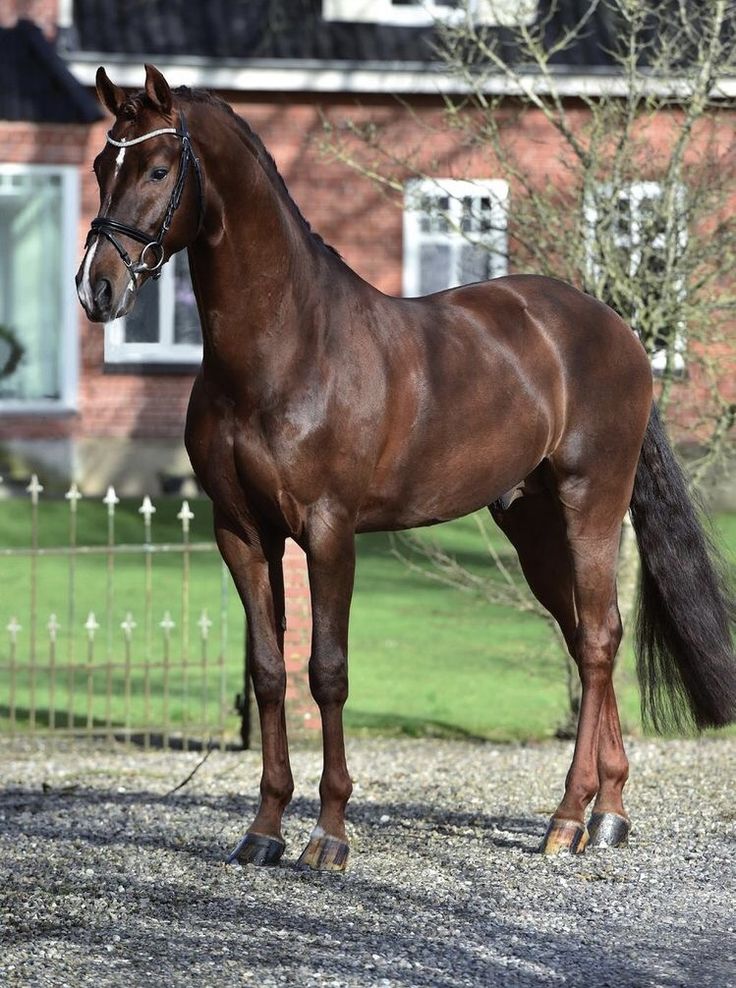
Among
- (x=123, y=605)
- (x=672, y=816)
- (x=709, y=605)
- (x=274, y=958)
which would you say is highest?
(x=709, y=605)

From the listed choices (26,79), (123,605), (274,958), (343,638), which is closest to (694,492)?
(343,638)

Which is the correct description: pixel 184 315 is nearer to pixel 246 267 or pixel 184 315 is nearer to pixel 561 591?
pixel 561 591

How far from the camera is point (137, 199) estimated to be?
4934mm

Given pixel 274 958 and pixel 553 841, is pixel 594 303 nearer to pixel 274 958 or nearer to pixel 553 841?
pixel 553 841

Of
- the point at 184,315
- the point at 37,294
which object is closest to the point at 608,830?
the point at 184,315

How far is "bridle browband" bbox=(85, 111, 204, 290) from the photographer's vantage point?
4879 millimetres

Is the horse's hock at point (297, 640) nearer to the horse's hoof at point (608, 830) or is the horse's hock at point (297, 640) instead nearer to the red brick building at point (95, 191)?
the horse's hoof at point (608, 830)

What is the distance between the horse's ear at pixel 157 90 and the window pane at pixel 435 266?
1367cm

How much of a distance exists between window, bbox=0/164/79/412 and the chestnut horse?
40.6ft

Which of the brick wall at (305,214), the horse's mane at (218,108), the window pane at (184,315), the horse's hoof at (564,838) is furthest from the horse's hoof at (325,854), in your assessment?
the window pane at (184,315)

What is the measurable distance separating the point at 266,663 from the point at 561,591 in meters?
1.43

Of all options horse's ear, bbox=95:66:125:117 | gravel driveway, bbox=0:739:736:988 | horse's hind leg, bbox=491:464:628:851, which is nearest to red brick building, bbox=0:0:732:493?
gravel driveway, bbox=0:739:736:988

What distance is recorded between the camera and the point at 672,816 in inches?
263

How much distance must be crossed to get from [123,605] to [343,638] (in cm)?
781
